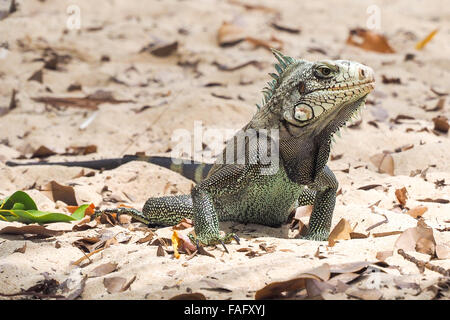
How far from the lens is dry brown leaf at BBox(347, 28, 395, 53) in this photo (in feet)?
36.8

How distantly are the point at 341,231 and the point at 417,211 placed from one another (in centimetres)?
88

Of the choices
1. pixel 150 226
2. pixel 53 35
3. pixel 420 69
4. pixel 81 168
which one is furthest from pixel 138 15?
pixel 150 226

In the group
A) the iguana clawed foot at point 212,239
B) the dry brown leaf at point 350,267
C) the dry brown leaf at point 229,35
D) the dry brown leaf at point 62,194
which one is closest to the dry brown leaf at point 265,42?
the dry brown leaf at point 229,35

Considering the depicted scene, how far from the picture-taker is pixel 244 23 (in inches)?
476

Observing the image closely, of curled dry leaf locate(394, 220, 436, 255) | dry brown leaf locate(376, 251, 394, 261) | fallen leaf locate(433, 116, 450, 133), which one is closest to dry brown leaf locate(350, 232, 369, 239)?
curled dry leaf locate(394, 220, 436, 255)

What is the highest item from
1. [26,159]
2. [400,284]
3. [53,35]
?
[53,35]

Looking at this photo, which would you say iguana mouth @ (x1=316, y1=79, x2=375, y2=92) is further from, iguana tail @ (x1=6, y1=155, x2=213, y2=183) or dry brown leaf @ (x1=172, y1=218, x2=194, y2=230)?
iguana tail @ (x1=6, y1=155, x2=213, y2=183)

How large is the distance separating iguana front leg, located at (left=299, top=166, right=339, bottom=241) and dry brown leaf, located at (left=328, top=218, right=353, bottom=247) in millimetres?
88

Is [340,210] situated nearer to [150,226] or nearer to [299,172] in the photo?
[299,172]

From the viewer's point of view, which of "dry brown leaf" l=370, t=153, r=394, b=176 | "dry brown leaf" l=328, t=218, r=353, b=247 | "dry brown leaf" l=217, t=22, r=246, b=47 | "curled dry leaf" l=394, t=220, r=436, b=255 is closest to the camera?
"curled dry leaf" l=394, t=220, r=436, b=255

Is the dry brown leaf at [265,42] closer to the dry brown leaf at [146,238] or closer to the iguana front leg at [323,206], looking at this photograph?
the iguana front leg at [323,206]

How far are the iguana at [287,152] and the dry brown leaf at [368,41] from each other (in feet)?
22.9

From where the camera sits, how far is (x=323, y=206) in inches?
182

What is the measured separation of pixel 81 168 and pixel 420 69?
6.26 m
